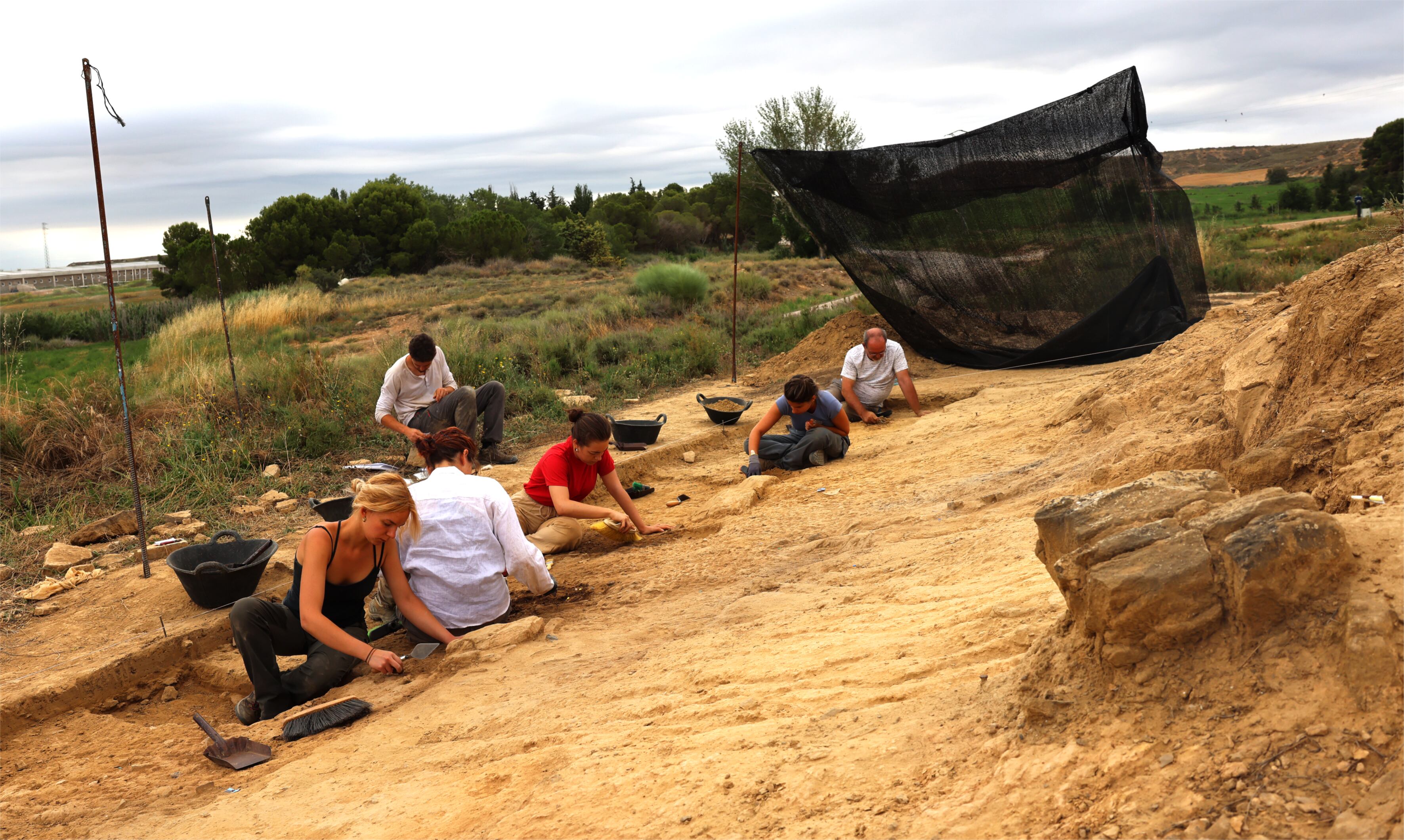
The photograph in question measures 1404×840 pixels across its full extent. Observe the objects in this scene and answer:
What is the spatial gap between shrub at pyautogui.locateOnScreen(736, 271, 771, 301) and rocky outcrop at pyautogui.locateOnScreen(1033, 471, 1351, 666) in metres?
17.5

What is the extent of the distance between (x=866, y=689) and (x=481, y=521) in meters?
2.08

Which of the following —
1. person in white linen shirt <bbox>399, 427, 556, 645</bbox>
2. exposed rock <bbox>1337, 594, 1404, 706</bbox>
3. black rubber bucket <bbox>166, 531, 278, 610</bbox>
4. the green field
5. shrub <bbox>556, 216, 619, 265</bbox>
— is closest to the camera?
exposed rock <bbox>1337, 594, 1404, 706</bbox>

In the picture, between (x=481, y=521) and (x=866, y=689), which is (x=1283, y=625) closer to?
(x=866, y=689)

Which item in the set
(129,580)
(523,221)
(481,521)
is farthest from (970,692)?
(523,221)

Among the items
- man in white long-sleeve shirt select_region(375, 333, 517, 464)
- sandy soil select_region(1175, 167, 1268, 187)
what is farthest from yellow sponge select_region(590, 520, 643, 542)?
sandy soil select_region(1175, 167, 1268, 187)

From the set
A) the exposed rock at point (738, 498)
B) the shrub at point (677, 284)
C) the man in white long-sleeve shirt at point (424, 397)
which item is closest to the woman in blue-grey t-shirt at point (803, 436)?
the exposed rock at point (738, 498)

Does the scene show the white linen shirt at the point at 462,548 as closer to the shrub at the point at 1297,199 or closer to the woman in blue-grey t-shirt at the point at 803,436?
the woman in blue-grey t-shirt at the point at 803,436

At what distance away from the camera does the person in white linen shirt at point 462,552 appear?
13.2ft

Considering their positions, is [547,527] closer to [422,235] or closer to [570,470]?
[570,470]

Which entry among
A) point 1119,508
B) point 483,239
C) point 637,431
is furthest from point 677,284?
point 483,239

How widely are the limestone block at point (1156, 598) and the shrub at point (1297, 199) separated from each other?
147ft

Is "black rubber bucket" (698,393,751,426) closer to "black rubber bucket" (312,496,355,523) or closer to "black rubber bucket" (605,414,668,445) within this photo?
"black rubber bucket" (605,414,668,445)

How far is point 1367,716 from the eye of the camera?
1.75 metres

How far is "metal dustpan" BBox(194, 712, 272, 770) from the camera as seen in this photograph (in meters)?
3.21
